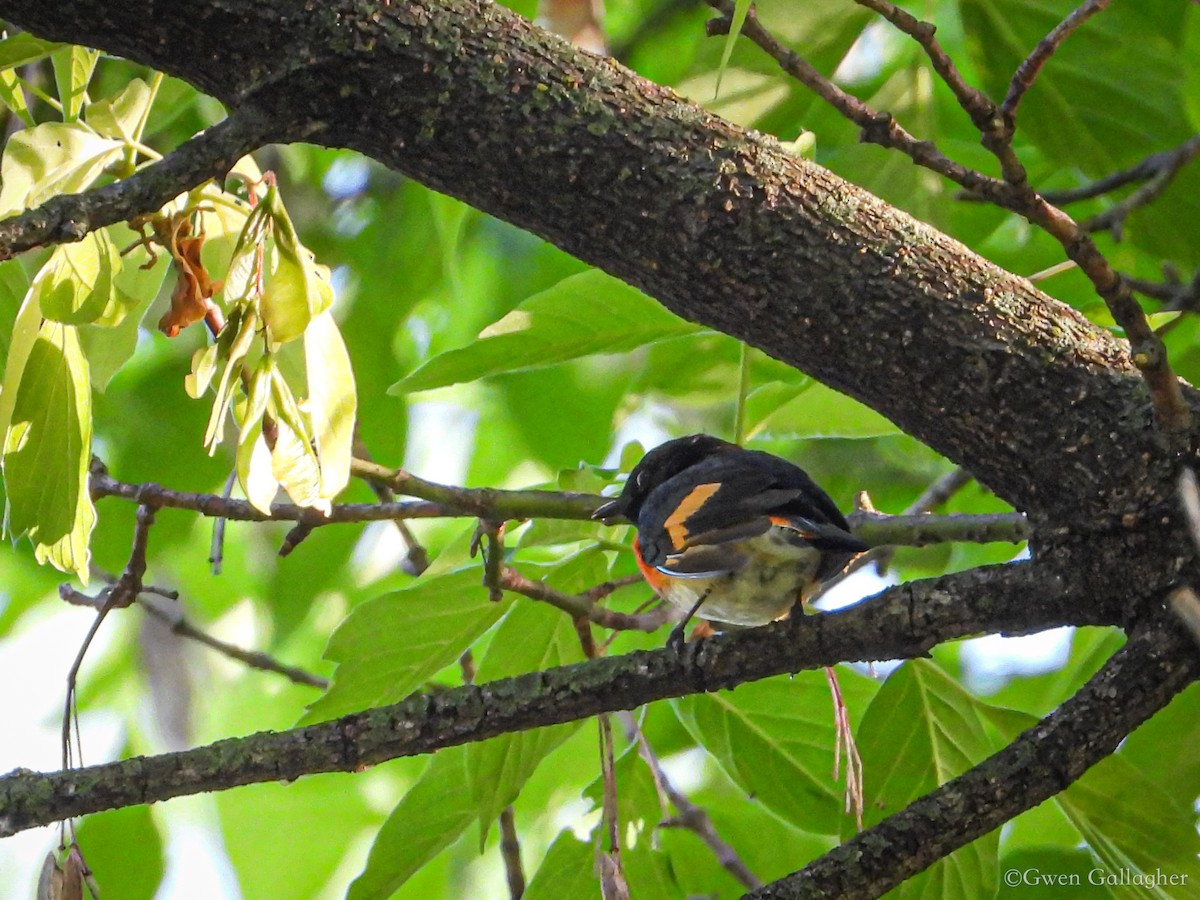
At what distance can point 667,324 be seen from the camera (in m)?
1.96

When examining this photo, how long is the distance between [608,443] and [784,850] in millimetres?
1016

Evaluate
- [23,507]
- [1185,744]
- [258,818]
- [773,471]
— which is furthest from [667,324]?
[258,818]

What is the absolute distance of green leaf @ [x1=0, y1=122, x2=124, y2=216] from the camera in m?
1.47

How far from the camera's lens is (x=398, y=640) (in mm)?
1842

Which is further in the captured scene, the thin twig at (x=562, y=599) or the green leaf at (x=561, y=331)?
the green leaf at (x=561, y=331)

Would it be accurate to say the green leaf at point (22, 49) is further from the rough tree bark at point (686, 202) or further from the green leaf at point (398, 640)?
the green leaf at point (398, 640)

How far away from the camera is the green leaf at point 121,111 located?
5.02 ft

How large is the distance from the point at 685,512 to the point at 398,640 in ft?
1.54

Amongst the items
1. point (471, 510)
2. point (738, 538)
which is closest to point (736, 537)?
point (738, 538)

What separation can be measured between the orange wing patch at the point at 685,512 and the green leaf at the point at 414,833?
1.45 feet

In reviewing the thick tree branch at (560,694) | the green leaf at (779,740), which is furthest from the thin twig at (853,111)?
the green leaf at (779,740)

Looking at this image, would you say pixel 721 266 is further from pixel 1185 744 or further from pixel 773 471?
pixel 1185 744

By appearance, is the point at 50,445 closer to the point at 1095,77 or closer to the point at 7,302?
the point at 7,302

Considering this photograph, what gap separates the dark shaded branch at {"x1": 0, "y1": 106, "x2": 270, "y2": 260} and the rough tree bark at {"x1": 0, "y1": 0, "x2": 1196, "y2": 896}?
0.06ft
